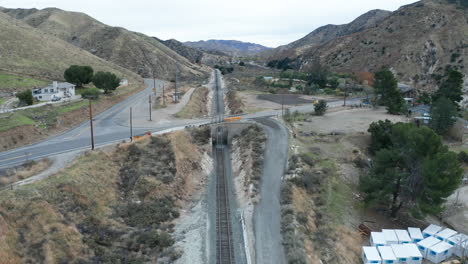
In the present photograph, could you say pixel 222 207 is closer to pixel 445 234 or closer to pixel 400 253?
pixel 400 253

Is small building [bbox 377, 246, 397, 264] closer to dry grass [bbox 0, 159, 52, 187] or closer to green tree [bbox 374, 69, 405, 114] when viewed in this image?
dry grass [bbox 0, 159, 52, 187]

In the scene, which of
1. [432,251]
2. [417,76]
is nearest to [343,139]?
[432,251]

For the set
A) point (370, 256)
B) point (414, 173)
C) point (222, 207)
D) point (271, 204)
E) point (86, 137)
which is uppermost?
point (86, 137)

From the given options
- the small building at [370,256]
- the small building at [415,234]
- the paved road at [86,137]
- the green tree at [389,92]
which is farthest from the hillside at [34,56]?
the small building at [415,234]

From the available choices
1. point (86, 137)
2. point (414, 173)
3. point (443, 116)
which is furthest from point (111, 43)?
point (414, 173)

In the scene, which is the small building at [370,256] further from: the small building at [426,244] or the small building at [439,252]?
the small building at [439,252]

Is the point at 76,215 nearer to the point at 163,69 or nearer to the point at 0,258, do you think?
the point at 0,258

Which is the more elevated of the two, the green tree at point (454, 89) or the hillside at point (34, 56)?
the hillside at point (34, 56)
